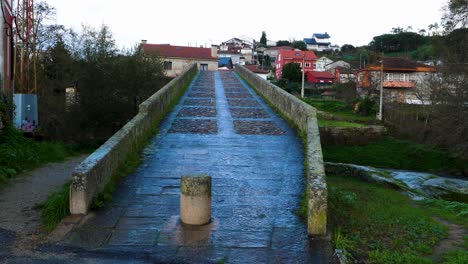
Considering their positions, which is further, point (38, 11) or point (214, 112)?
point (38, 11)

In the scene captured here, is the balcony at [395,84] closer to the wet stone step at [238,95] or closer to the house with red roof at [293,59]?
the house with red roof at [293,59]

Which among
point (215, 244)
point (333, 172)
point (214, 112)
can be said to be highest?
point (214, 112)

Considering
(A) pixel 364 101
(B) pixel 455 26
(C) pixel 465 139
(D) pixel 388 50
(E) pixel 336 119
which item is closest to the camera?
(C) pixel 465 139

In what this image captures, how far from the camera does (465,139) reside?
94.3ft

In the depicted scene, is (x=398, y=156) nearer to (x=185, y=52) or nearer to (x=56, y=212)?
(x=56, y=212)

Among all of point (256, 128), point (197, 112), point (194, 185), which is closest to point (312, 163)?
point (194, 185)

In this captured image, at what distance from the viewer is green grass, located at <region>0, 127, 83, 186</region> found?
12009 mm

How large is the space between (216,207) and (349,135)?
32106mm

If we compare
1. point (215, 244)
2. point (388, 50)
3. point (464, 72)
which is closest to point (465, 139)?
point (464, 72)

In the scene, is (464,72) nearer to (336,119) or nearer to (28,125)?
(336,119)

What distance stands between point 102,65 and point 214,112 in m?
12.9

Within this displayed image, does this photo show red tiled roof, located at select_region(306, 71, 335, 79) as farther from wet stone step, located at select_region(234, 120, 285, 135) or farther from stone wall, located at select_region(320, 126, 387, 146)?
wet stone step, located at select_region(234, 120, 285, 135)

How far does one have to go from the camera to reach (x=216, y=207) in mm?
7676

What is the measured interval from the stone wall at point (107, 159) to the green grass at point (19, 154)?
3090 millimetres
